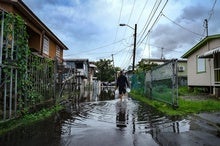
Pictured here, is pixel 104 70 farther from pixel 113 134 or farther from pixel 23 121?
pixel 113 134

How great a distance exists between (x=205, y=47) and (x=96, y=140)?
18856 mm

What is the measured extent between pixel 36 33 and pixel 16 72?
40.7 feet

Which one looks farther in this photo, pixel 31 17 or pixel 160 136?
pixel 31 17

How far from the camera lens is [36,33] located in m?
19.5

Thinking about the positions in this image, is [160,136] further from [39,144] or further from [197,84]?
[197,84]

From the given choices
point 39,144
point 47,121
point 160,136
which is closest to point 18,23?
point 47,121

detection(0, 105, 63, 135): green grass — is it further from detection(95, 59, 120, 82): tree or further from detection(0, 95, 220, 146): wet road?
detection(95, 59, 120, 82): tree

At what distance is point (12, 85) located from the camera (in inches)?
305

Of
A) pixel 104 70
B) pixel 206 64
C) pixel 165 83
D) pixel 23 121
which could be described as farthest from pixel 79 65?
pixel 23 121

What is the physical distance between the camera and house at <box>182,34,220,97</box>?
63.6ft

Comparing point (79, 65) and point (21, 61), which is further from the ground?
point (79, 65)

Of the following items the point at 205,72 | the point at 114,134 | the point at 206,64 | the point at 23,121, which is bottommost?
the point at 114,134

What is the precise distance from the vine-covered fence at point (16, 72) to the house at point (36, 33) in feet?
10.8

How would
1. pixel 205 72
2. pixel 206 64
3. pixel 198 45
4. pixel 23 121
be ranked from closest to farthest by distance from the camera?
pixel 23 121, pixel 206 64, pixel 205 72, pixel 198 45
